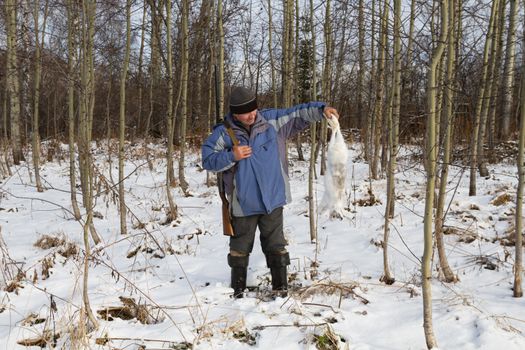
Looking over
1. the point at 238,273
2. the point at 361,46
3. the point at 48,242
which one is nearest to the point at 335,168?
the point at 238,273

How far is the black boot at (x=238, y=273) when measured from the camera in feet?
11.0

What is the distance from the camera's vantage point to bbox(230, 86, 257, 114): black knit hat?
10.2ft

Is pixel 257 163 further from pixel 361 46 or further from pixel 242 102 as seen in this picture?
pixel 361 46

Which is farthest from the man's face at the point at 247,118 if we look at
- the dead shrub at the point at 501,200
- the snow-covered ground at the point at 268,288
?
the dead shrub at the point at 501,200

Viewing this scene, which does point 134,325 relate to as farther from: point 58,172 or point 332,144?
point 58,172

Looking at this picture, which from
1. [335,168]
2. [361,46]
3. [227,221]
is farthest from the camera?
[361,46]

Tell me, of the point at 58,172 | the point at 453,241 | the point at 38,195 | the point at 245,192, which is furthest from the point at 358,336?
the point at 58,172

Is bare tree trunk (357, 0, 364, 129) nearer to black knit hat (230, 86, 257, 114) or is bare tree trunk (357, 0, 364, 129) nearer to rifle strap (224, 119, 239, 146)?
black knit hat (230, 86, 257, 114)

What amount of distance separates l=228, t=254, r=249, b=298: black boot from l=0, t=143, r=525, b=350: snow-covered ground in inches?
3.3

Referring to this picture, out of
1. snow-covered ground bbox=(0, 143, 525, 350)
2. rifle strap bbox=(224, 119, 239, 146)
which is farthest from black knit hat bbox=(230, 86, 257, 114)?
snow-covered ground bbox=(0, 143, 525, 350)

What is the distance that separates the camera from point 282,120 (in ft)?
10.9

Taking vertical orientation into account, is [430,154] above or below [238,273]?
A: above

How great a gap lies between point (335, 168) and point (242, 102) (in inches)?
34.8

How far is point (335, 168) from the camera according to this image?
291 centimetres
